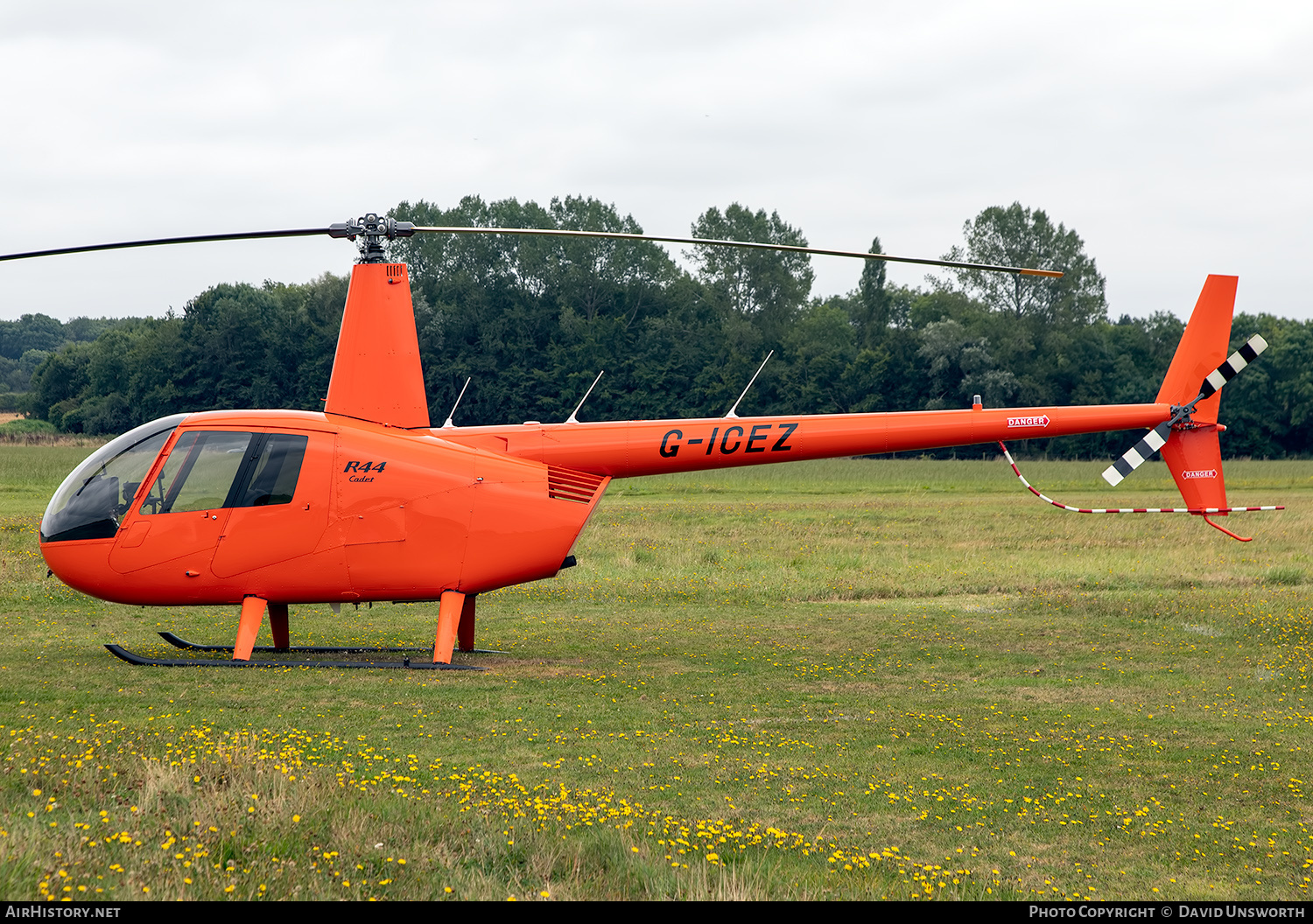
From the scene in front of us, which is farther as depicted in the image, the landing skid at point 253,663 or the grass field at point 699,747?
the landing skid at point 253,663

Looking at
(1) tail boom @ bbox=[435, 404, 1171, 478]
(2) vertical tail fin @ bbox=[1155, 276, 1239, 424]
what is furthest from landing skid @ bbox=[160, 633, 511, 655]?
(2) vertical tail fin @ bbox=[1155, 276, 1239, 424]

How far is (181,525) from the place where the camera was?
1233 centimetres

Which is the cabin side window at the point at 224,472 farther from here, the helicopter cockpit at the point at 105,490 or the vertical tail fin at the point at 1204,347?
the vertical tail fin at the point at 1204,347

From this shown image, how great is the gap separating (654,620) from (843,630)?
2.80 meters

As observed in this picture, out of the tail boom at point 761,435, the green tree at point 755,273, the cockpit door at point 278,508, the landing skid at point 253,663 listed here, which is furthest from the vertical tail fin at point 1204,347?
the green tree at point 755,273

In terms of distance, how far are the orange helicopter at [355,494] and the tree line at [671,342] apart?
6040 cm

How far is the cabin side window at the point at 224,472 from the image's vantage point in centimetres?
1233

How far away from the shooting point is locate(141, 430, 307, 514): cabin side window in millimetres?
12328

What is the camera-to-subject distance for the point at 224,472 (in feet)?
40.7

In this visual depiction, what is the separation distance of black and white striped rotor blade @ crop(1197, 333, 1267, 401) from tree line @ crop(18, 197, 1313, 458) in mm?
56406

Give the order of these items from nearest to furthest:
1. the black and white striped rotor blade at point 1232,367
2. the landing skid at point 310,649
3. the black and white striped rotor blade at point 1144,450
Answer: the landing skid at point 310,649 < the black and white striped rotor blade at point 1232,367 < the black and white striped rotor blade at point 1144,450

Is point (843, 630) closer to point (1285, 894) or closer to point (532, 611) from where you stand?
point (532, 611)

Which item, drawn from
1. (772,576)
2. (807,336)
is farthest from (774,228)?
(772,576)

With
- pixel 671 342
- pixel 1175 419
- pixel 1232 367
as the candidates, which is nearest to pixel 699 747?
pixel 1175 419
